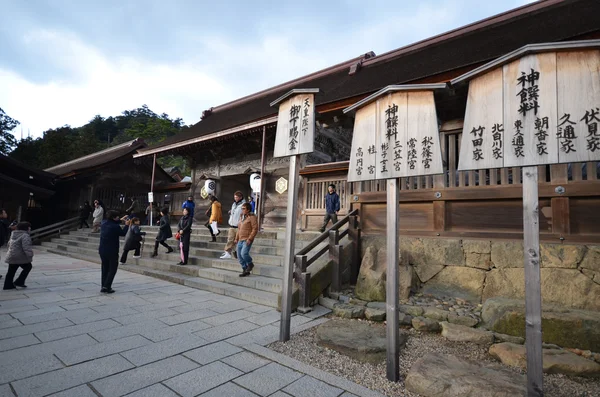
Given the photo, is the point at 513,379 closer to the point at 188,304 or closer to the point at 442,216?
the point at 442,216

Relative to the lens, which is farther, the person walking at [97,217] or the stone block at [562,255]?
the person walking at [97,217]

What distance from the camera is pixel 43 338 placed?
339cm

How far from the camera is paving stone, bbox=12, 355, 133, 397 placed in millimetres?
2326

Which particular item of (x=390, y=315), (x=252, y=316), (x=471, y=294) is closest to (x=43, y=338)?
(x=252, y=316)

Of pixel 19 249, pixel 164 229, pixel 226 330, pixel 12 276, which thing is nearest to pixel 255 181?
pixel 164 229

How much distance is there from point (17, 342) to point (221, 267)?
4021mm

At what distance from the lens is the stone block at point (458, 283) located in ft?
15.8

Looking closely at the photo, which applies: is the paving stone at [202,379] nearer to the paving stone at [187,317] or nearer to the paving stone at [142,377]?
the paving stone at [142,377]

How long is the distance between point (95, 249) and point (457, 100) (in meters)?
13.0

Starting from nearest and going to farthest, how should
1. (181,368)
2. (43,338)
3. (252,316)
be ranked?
(181,368) < (43,338) < (252,316)

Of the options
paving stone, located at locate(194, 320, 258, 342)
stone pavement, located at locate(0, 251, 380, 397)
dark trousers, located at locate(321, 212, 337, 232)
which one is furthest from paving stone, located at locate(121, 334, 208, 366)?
dark trousers, located at locate(321, 212, 337, 232)

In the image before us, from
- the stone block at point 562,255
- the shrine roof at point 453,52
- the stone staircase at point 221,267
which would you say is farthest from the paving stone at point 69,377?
the shrine roof at point 453,52

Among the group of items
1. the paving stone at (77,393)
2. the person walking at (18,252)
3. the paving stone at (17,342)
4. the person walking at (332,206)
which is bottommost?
the paving stone at (17,342)

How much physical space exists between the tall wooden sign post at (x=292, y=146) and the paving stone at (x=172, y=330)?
1.22 m
